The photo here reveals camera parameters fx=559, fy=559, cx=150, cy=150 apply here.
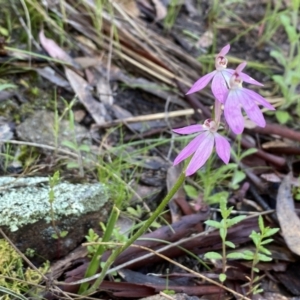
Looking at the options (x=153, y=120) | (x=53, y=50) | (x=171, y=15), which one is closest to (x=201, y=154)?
(x=153, y=120)

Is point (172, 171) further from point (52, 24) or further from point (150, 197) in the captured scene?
point (52, 24)

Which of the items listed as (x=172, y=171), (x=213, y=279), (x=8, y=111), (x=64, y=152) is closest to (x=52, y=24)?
(x=8, y=111)

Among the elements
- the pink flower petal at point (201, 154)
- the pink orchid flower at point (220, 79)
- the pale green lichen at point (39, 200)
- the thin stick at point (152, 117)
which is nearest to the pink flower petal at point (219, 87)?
the pink orchid flower at point (220, 79)

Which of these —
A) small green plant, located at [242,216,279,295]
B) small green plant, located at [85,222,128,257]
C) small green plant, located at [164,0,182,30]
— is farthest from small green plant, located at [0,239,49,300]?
small green plant, located at [164,0,182,30]

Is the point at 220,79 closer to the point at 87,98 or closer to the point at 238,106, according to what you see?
the point at 238,106

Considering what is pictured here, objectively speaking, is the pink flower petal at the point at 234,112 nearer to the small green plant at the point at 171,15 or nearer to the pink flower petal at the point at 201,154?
the pink flower petal at the point at 201,154

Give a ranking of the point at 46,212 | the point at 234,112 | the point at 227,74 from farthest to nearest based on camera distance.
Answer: the point at 46,212 < the point at 227,74 < the point at 234,112

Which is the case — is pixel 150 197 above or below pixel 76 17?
below
